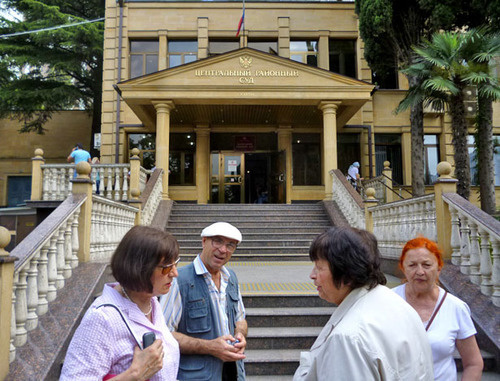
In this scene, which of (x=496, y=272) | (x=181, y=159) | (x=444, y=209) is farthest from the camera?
(x=181, y=159)

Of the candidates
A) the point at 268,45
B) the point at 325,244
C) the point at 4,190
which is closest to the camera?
the point at 325,244

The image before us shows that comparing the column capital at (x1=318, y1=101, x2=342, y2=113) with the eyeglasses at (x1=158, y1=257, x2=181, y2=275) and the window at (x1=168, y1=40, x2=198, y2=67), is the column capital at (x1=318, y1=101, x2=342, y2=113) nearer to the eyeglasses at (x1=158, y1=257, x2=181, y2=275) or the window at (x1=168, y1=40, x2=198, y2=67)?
the window at (x1=168, y1=40, x2=198, y2=67)

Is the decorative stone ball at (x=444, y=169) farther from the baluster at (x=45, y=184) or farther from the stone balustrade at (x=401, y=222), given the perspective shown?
the baluster at (x=45, y=184)

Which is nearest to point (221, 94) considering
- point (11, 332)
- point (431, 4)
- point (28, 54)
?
point (431, 4)

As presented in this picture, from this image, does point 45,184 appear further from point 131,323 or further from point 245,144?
point 131,323

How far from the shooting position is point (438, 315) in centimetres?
254

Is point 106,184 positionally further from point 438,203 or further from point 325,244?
point 325,244

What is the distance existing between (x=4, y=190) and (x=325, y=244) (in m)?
24.6

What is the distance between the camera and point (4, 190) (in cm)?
2173

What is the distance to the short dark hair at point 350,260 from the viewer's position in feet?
5.38

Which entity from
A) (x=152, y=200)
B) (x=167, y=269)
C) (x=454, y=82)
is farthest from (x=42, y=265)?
(x=454, y=82)

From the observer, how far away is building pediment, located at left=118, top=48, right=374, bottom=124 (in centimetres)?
1345

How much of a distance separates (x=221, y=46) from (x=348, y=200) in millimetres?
11450

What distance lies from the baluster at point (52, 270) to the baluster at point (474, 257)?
5.19 metres
